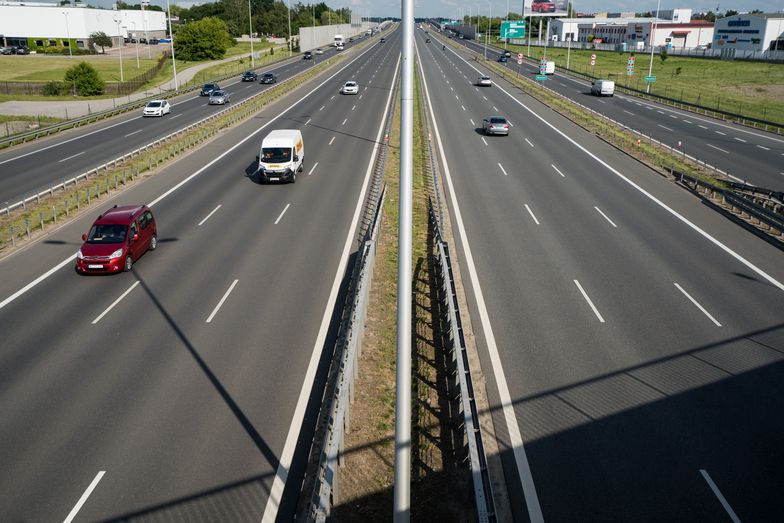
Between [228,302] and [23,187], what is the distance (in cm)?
2098

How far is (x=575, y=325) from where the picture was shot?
1627 cm

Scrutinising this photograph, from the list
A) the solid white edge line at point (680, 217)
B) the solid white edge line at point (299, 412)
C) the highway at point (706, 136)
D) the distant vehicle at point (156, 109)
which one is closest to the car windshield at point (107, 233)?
the solid white edge line at point (299, 412)

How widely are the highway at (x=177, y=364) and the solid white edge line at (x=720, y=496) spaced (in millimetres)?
7041

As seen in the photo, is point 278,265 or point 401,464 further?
point 278,265

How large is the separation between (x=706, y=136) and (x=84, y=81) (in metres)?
70.5

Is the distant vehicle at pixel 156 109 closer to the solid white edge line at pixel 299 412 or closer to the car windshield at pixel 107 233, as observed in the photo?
the car windshield at pixel 107 233

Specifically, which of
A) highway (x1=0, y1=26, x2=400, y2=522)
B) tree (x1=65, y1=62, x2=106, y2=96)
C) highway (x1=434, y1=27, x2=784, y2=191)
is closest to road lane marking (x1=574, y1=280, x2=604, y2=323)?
highway (x1=0, y1=26, x2=400, y2=522)

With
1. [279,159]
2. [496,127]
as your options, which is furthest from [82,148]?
[496,127]

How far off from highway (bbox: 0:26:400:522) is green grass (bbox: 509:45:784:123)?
55.1 metres

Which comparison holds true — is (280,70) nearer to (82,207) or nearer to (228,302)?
(82,207)

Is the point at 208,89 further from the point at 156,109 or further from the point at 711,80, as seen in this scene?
the point at 711,80

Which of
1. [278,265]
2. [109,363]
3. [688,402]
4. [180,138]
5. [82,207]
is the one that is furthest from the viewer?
[180,138]

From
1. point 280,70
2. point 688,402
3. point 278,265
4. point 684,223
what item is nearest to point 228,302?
point 278,265

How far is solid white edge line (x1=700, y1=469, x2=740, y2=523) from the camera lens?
31.9 feet
